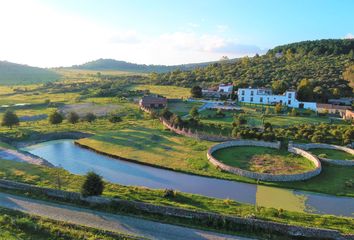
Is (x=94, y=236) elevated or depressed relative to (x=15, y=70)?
depressed

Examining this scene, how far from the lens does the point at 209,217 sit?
2400 centimetres

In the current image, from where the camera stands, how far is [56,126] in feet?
188

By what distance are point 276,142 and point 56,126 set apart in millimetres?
35131

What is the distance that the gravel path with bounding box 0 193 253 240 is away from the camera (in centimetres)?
2239

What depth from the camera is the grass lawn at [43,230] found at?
21.2 metres

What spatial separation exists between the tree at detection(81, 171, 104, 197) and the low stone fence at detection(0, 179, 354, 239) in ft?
1.56

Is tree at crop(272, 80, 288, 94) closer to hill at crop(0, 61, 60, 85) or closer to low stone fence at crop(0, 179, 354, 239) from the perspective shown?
low stone fence at crop(0, 179, 354, 239)

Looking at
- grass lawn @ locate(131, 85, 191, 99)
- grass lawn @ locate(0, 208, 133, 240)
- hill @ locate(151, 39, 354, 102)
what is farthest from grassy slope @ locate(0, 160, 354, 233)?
grass lawn @ locate(131, 85, 191, 99)

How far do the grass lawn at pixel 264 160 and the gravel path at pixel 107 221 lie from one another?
1635 cm

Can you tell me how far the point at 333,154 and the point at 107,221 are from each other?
31003mm

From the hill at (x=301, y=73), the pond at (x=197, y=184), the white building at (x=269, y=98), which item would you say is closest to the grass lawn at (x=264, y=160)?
the pond at (x=197, y=184)

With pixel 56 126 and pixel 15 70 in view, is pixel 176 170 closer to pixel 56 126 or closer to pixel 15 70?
pixel 56 126

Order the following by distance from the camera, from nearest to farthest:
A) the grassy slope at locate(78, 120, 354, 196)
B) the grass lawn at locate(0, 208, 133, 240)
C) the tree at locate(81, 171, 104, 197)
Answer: the grass lawn at locate(0, 208, 133, 240) < the tree at locate(81, 171, 104, 197) < the grassy slope at locate(78, 120, 354, 196)

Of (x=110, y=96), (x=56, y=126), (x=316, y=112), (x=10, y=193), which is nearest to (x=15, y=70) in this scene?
(x=110, y=96)
